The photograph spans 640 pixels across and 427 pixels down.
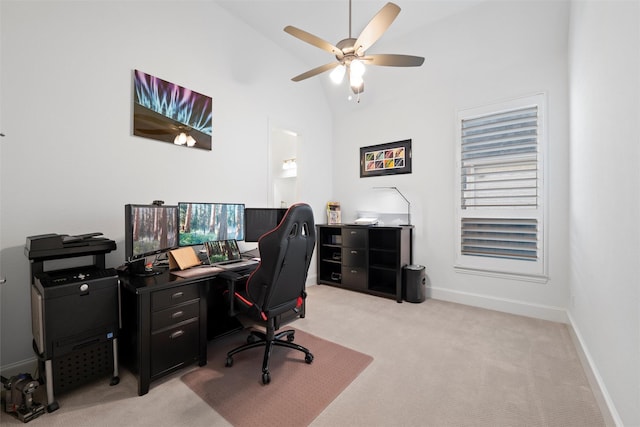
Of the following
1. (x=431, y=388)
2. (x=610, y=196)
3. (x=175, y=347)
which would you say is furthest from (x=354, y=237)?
(x=610, y=196)

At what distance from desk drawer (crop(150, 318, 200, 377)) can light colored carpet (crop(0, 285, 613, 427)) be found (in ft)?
0.40

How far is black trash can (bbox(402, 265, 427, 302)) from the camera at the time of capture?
3715mm

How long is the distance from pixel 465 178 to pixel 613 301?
2.40m

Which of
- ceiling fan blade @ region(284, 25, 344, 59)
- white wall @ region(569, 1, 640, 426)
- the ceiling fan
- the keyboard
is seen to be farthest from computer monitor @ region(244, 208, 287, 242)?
white wall @ region(569, 1, 640, 426)

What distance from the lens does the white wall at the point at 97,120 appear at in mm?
1970

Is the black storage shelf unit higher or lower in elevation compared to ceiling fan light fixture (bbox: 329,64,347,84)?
lower

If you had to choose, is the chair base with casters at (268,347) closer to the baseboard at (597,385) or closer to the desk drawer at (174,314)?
the desk drawer at (174,314)

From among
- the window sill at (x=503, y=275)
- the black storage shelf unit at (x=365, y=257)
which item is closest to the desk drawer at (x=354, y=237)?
the black storage shelf unit at (x=365, y=257)

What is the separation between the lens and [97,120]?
2330 mm

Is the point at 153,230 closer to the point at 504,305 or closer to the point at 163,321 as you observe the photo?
the point at 163,321

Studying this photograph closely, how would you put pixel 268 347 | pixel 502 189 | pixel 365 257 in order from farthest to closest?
pixel 365 257 < pixel 502 189 < pixel 268 347

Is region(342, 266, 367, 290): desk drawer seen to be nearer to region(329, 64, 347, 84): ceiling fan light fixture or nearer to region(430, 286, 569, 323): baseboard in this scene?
region(430, 286, 569, 323): baseboard

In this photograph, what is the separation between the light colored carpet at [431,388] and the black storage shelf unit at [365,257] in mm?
1119

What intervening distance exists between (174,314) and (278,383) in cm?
92
